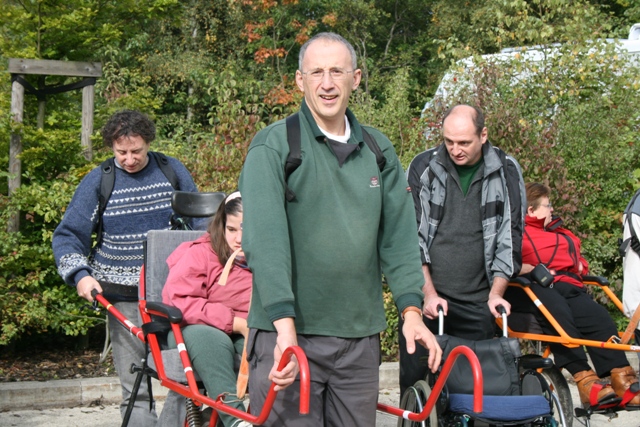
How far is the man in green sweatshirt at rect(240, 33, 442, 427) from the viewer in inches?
125

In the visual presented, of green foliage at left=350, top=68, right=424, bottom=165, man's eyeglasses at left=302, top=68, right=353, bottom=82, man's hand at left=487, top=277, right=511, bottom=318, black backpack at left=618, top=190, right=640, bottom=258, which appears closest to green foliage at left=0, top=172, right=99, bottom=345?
green foliage at left=350, top=68, right=424, bottom=165

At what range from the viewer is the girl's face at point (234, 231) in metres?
4.93

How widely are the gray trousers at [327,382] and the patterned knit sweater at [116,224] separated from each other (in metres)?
2.07

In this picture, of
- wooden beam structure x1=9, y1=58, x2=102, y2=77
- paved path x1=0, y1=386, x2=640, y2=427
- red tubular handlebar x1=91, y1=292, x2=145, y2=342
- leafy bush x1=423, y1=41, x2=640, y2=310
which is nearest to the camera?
red tubular handlebar x1=91, y1=292, x2=145, y2=342

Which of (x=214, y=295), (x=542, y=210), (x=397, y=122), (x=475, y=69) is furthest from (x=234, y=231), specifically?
(x=475, y=69)

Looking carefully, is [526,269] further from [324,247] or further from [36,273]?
[36,273]

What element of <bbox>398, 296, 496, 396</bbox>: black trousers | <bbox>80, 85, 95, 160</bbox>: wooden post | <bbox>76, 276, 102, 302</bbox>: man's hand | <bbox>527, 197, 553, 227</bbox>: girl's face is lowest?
<bbox>398, 296, 496, 396</bbox>: black trousers

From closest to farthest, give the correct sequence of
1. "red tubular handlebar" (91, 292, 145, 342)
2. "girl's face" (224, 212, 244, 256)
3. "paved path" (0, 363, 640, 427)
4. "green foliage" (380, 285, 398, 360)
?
"red tubular handlebar" (91, 292, 145, 342), "girl's face" (224, 212, 244, 256), "paved path" (0, 363, 640, 427), "green foliage" (380, 285, 398, 360)

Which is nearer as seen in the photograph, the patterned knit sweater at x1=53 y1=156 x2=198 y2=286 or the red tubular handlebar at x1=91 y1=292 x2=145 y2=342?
the red tubular handlebar at x1=91 y1=292 x2=145 y2=342

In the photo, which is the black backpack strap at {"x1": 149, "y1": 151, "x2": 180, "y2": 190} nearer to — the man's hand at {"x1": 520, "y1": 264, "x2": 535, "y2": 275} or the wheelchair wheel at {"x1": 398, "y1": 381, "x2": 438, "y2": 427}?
the wheelchair wheel at {"x1": 398, "y1": 381, "x2": 438, "y2": 427}

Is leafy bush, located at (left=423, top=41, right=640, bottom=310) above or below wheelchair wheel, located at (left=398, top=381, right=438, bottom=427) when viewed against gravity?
above

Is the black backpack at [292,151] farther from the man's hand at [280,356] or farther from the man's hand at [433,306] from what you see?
the man's hand at [433,306]

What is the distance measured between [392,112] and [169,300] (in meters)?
5.93

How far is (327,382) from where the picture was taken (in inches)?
130
